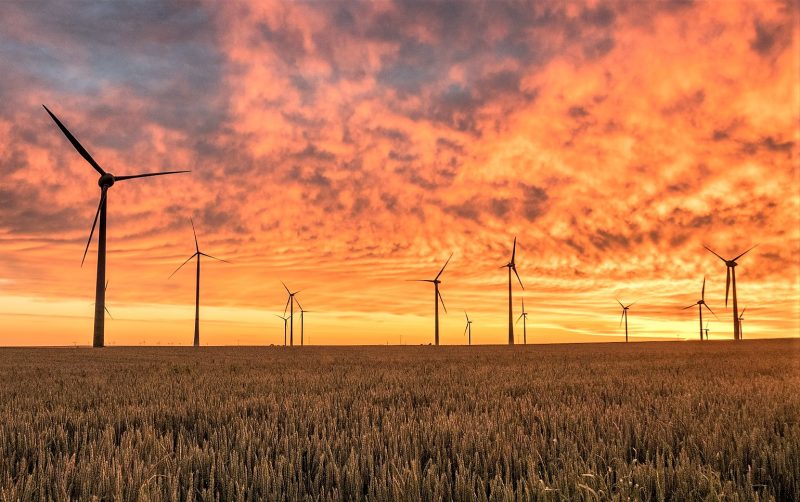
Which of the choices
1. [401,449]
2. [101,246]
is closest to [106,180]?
[101,246]

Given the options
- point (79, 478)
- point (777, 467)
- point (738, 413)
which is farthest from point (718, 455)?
point (79, 478)

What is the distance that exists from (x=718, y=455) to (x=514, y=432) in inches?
80.5

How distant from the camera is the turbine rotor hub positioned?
63594mm

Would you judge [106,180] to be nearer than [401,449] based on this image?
No

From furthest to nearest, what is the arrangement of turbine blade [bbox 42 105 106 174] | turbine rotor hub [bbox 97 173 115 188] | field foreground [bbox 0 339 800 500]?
turbine rotor hub [bbox 97 173 115 188] < turbine blade [bbox 42 105 106 174] < field foreground [bbox 0 339 800 500]

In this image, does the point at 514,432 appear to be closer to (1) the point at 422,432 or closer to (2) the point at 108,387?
(1) the point at 422,432

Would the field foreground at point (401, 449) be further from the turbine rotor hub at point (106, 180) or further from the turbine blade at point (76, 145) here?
the turbine rotor hub at point (106, 180)

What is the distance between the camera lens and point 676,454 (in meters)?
5.61

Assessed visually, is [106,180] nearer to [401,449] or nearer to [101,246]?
[101,246]

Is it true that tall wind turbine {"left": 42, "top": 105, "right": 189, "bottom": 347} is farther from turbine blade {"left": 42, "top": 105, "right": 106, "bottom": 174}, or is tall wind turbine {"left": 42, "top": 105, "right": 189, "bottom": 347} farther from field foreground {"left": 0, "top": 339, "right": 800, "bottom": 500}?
field foreground {"left": 0, "top": 339, "right": 800, "bottom": 500}

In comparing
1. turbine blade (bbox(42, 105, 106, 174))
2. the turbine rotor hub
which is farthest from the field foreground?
the turbine rotor hub

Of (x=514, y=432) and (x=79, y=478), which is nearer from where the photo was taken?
(x=79, y=478)

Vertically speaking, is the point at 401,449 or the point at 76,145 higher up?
the point at 76,145

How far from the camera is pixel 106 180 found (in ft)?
209
